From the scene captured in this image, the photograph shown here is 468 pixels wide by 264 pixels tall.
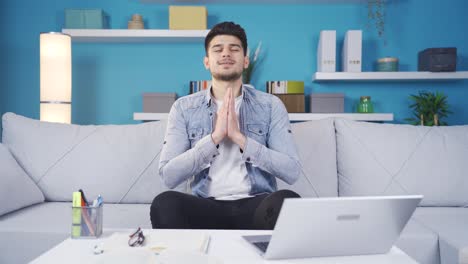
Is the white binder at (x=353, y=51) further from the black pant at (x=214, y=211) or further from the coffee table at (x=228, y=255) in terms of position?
Answer: the coffee table at (x=228, y=255)

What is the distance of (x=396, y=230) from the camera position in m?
0.98

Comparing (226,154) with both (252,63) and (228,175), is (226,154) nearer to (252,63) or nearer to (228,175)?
(228,175)

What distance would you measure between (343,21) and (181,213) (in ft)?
8.65

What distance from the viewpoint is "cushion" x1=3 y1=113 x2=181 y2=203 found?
217 cm

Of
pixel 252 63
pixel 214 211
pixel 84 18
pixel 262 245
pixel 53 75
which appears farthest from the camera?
pixel 252 63

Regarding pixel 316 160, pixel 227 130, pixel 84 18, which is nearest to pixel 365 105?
pixel 316 160

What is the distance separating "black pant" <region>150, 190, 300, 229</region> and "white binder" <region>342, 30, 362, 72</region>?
2.02 meters

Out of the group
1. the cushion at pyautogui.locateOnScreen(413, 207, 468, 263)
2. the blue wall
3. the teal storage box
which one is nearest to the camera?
the cushion at pyautogui.locateOnScreen(413, 207, 468, 263)

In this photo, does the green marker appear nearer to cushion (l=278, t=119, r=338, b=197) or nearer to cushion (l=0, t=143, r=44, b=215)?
cushion (l=0, t=143, r=44, b=215)

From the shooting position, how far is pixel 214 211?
5.30 feet

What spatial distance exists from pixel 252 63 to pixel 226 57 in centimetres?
169

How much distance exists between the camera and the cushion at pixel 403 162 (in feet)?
7.08

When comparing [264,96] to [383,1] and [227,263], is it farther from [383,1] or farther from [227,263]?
[383,1]

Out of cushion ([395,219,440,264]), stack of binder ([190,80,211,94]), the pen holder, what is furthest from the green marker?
stack of binder ([190,80,211,94])
